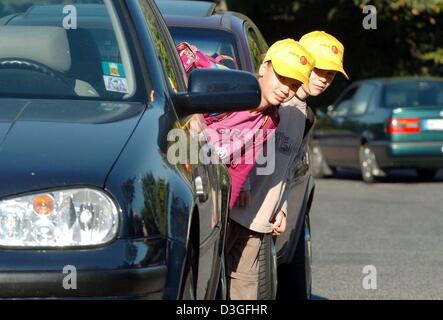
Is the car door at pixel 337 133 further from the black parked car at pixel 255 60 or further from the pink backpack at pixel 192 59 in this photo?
the pink backpack at pixel 192 59

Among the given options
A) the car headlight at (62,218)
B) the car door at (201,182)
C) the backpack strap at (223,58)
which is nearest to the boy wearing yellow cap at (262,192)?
the backpack strap at (223,58)

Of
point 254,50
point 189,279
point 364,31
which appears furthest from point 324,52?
point 364,31

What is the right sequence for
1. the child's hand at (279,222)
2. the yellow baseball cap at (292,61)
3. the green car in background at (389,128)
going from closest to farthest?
the yellow baseball cap at (292,61) < the child's hand at (279,222) < the green car in background at (389,128)

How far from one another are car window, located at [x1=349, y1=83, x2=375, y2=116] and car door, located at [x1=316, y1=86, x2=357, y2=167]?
168 millimetres

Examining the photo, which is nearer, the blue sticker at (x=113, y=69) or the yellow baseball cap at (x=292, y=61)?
the blue sticker at (x=113, y=69)

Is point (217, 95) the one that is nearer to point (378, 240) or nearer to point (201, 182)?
point (201, 182)

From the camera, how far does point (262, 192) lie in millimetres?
6918

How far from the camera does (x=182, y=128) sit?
16.6ft

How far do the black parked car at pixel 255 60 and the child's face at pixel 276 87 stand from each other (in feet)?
3.12

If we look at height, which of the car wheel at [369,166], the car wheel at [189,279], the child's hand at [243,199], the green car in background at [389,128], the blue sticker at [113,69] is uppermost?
the blue sticker at [113,69]

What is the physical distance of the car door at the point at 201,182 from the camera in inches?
192
